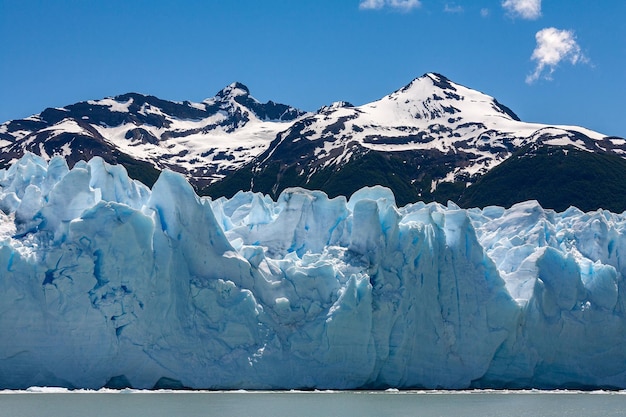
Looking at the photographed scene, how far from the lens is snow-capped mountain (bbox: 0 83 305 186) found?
112688 millimetres

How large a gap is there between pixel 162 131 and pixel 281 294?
11420cm

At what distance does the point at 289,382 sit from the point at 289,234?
5.47 m

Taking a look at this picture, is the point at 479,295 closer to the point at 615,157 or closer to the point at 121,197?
the point at 121,197

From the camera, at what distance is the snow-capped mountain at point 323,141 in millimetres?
100000

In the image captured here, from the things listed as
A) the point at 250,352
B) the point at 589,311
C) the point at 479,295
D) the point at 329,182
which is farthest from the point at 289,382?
the point at 329,182

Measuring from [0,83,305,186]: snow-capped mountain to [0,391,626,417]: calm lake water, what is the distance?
79.0m

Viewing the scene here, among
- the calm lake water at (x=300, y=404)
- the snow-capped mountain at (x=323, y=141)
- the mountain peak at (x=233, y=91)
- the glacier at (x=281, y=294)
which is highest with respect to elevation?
the mountain peak at (x=233, y=91)

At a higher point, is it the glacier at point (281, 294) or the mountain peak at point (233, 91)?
the mountain peak at point (233, 91)

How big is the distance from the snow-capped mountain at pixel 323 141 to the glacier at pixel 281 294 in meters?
56.0

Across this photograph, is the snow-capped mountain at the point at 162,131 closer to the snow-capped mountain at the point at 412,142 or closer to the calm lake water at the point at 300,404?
the snow-capped mountain at the point at 412,142

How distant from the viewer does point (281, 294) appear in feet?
99.6

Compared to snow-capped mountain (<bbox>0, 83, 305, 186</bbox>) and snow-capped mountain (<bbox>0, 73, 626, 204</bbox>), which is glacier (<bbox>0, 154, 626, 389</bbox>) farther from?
snow-capped mountain (<bbox>0, 83, 305, 186</bbox>)

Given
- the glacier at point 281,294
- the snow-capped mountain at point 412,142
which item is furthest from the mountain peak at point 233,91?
the glacier at point 281,294

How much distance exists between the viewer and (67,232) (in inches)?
1125
